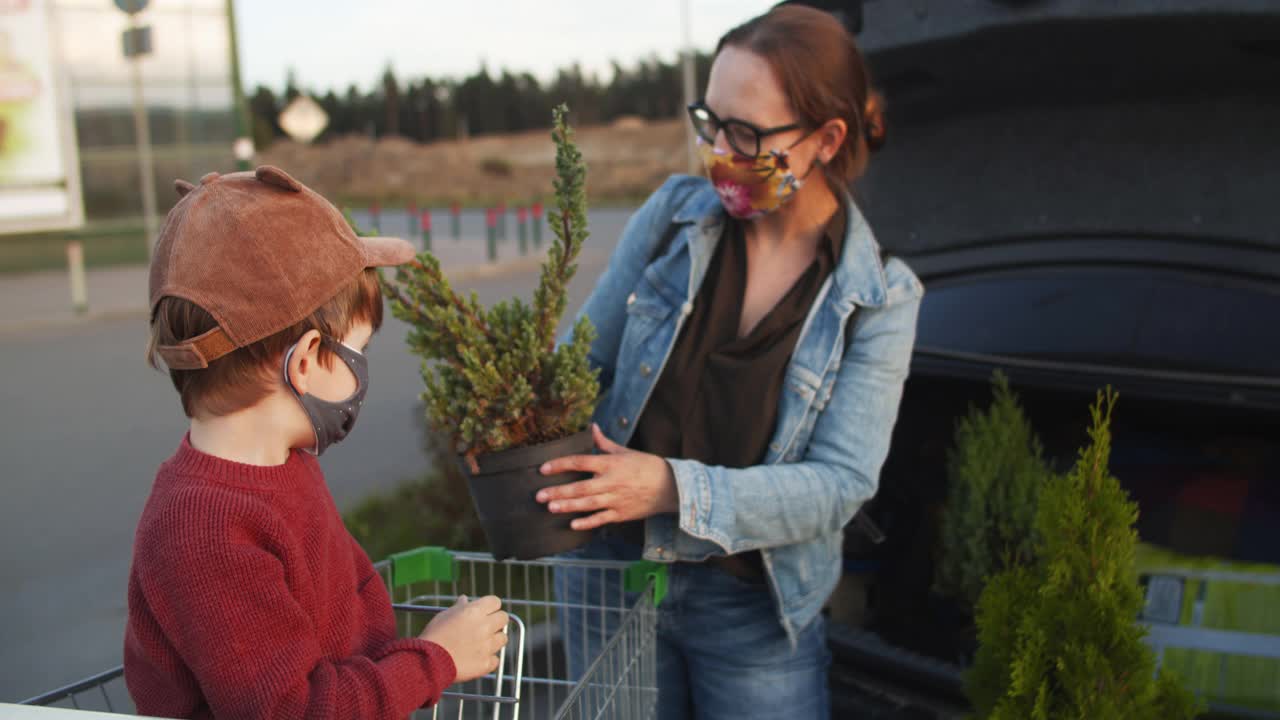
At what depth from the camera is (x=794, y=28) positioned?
2139mm

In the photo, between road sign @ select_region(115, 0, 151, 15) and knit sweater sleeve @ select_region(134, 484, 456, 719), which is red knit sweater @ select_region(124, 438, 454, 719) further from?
road sign @ select_region(115, 0, 151, 15)

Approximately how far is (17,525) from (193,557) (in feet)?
19.0

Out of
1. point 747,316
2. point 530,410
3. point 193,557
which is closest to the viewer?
point 193,557

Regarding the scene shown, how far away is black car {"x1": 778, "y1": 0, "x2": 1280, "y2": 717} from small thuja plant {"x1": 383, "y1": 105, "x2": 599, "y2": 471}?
2.95 ft

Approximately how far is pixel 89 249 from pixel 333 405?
20254 mm

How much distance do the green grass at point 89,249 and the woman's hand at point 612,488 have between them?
1958 cm

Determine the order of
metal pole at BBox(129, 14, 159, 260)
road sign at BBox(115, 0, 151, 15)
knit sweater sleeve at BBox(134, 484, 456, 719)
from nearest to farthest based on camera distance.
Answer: knit sweater sleeve at BBox(134, 484, 456, 719) → road sign at BBox(115, 0, 151, 15) → metal pole at BBox(129, 14, 159, 260)

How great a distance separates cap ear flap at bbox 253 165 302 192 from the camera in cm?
143

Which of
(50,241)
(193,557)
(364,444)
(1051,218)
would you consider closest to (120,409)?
(364,444)

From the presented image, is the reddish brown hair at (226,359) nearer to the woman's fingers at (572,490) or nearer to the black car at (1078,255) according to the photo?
the woman's fingers at (572,490)

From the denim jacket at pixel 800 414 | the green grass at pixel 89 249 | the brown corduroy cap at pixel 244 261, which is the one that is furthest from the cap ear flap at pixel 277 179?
the green grass at pixel 89 249

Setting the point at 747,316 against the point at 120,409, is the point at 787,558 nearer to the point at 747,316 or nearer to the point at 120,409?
the point at 747,316

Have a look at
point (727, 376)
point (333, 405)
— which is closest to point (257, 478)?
point (333, 405)

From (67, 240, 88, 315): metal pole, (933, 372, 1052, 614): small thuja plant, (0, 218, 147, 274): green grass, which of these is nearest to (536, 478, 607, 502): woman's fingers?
(933, 372, 1052, 614): small thuja plant
